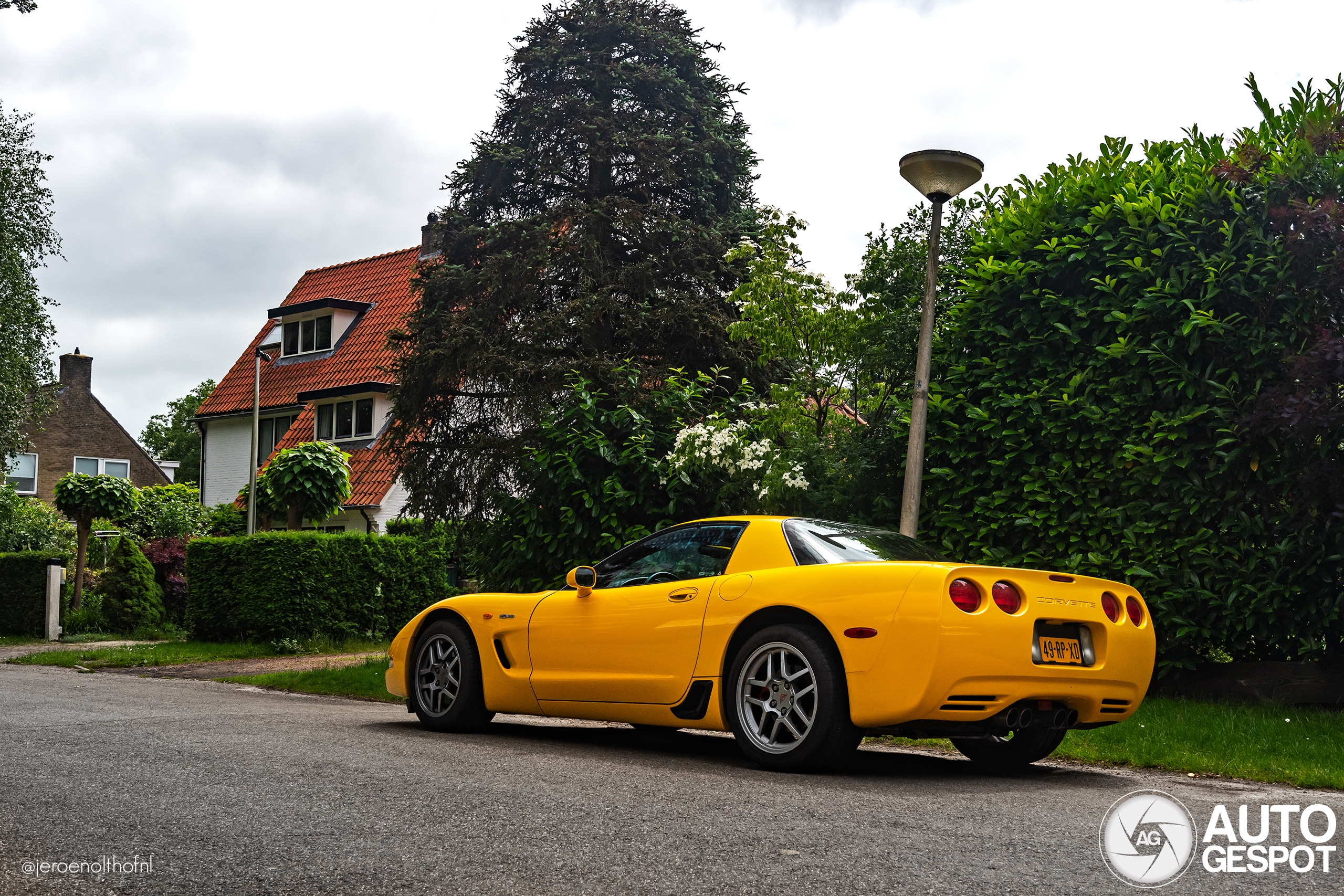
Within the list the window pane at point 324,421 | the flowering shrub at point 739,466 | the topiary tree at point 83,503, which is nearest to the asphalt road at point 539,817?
the flowering shrub at point 739,466

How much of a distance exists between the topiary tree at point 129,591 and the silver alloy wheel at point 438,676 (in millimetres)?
18399

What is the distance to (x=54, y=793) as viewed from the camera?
5395 mm

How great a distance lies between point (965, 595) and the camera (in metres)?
6.00

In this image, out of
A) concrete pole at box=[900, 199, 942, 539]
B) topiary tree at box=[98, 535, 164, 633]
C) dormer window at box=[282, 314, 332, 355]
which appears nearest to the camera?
concrete pole at box=[900, 199, 942, 539]

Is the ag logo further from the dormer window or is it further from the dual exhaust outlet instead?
the dormer window

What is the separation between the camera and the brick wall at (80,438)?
183 feet

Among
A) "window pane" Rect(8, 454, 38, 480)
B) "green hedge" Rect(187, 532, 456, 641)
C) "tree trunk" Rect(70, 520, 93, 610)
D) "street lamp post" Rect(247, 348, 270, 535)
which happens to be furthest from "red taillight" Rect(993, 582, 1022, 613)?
"window pane" Rect(8, 454, 38, 480)

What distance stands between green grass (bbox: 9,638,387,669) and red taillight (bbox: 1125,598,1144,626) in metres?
14.0

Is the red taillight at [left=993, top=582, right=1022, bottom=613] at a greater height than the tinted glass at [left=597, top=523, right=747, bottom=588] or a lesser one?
lesser

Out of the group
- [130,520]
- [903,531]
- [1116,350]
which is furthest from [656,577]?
[130,520]

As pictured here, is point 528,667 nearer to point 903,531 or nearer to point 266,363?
point 903,531

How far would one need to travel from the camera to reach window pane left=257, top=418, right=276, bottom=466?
4047cm

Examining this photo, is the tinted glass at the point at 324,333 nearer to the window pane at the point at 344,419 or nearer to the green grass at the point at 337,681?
the window pane at the point at 344,419

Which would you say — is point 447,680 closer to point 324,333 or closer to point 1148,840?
point 1148,840
